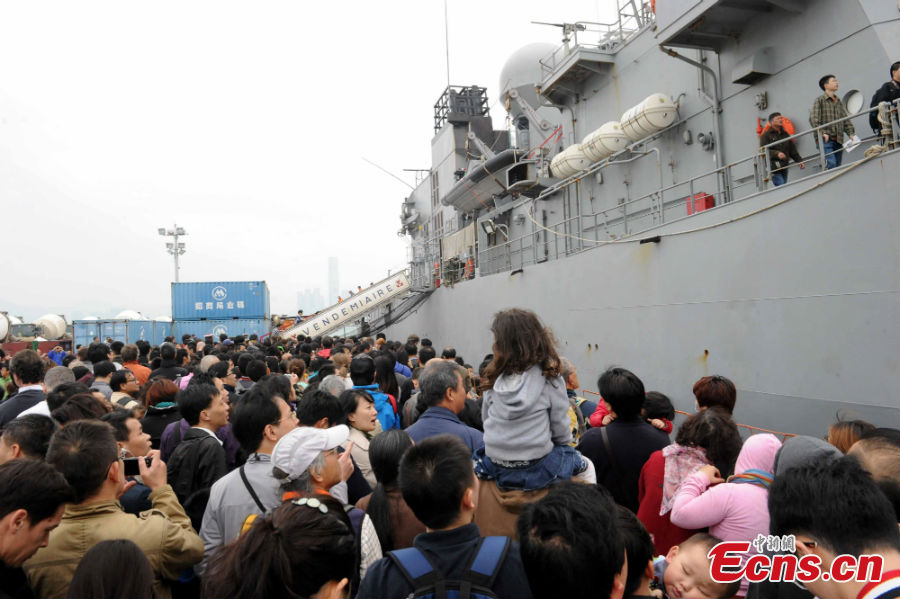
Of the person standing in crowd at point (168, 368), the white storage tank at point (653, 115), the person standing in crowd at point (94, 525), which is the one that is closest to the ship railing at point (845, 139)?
the white storage tank at point (653, 115)

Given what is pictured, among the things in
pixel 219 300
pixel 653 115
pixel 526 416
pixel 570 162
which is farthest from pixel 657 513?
pixel 219 300

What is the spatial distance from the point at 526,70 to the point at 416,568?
1744 cm

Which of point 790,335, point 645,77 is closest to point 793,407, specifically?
point 790,335

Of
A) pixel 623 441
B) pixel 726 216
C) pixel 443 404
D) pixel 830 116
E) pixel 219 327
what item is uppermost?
pixel 830 116

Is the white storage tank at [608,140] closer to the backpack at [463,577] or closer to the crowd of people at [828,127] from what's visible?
the crowd of people at [828,127]

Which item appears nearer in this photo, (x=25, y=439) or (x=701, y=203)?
(x=25, y=439)

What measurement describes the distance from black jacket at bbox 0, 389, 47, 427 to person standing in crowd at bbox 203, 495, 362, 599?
14.3ft

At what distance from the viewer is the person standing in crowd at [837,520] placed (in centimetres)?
145

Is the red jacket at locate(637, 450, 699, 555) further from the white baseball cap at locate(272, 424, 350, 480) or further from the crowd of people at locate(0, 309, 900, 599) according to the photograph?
the white baseball cap at locate(272, 424, 350, 480)

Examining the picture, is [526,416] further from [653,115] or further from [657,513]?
[653,115]

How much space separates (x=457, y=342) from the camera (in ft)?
57.1

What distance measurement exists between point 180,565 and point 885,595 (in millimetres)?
2427

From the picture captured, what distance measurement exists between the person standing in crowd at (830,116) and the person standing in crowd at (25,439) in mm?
7495

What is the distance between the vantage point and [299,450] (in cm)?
239
